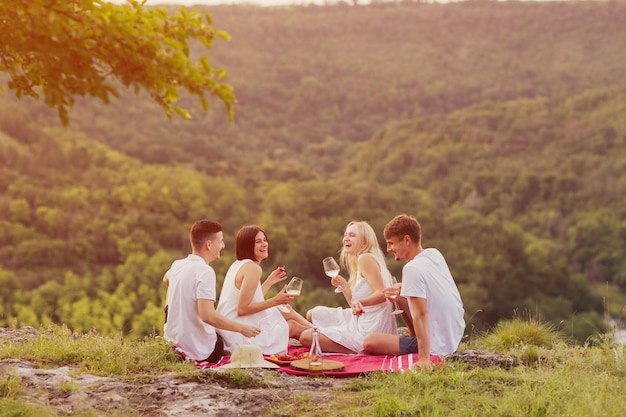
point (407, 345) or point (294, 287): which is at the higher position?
point (294, 287)

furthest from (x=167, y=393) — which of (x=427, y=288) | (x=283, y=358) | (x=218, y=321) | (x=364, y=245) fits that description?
(x=364, y=245)

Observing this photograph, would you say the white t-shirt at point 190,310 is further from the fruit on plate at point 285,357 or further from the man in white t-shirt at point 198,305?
the fruit on plate at point 285,357

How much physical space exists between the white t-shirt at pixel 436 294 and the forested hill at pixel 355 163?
35036 millimetres

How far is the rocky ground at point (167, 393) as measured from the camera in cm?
515

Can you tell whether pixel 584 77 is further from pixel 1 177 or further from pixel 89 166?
pixel 1 177

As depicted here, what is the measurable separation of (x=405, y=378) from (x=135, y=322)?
49.3m

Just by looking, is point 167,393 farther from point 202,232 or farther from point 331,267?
point 331,267

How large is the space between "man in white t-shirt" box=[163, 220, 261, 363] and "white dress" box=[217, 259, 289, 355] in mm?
182

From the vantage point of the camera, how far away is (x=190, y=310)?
6.93 meters

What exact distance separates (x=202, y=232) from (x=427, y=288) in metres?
2.20

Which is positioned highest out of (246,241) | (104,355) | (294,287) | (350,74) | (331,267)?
(350,74)

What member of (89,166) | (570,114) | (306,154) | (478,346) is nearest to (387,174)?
(306,154)

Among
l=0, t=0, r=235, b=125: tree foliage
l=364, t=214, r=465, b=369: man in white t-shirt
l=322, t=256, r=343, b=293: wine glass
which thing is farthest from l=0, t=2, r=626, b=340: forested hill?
l=0, t=0, r=235, b=125: tree foliage

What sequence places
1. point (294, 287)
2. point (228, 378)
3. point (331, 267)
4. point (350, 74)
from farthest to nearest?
point (350, 74)
point (331, 267)
point (294, 287)
point (228, 378)
